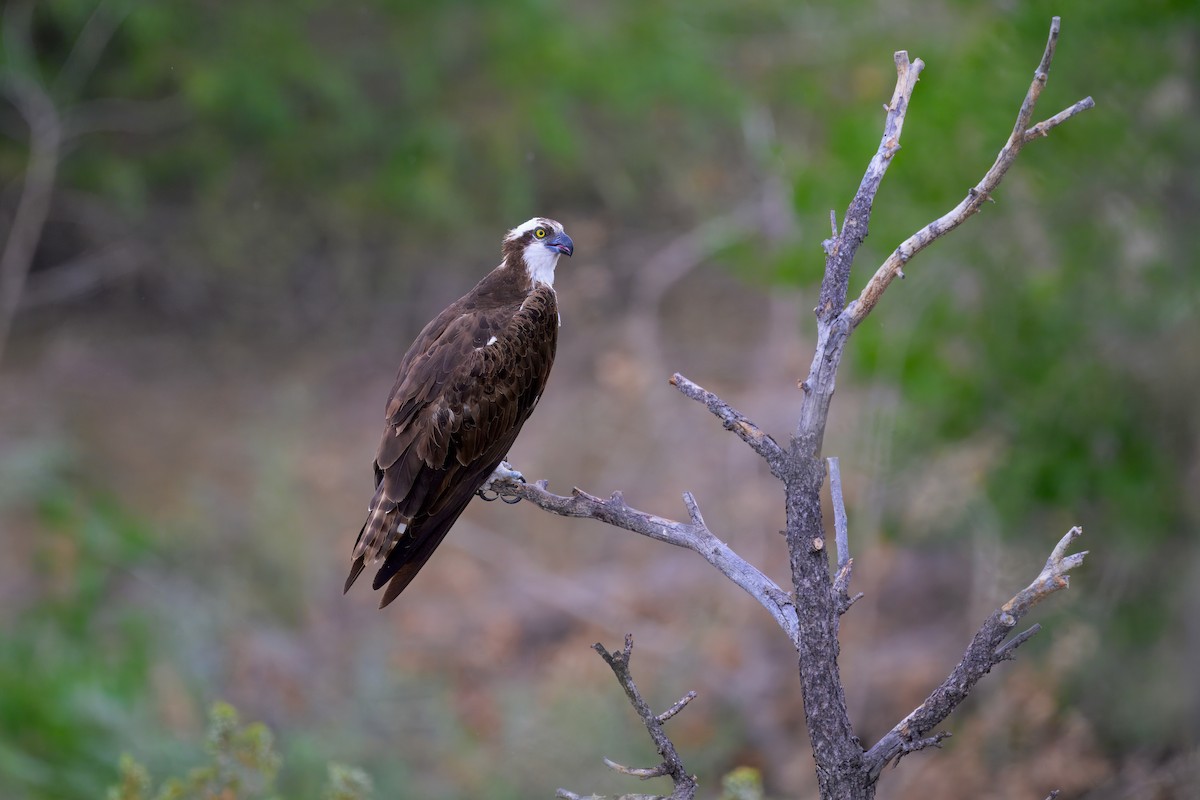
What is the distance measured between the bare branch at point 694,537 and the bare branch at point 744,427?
24cm

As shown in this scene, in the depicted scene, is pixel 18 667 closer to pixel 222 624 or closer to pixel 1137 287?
pixel 222 624

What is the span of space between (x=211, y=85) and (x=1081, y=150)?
7.11 metres

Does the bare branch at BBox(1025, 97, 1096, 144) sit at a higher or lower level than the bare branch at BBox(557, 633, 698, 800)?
higher

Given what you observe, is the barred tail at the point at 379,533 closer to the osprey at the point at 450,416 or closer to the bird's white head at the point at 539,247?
the osprey at the point at 450,416

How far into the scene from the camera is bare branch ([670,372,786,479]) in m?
2.92

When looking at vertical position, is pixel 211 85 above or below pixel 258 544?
above

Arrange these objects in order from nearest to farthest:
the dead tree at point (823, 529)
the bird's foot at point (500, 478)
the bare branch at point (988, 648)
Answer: the bare branch at point (988, 648), the dead tree at point (823, 529), the bird's foot at point (500, 478)

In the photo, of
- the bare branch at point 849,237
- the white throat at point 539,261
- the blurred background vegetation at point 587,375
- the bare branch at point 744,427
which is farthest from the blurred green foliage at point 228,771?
the blurred background vegetation at point 587,375

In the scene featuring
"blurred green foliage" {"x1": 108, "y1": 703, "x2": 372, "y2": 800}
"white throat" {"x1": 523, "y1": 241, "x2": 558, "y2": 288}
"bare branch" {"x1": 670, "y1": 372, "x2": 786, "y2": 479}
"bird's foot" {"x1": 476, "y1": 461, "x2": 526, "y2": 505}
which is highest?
"white throat" {"x1": 523, "y1": 241, "x2": 558, "y2": 288}

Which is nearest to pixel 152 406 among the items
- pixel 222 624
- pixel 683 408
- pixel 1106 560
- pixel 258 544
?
pixel 258 544

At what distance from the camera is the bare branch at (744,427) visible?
2.92 metres

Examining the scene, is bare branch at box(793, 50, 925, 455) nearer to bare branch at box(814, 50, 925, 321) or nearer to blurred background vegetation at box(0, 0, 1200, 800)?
bare branch at box(814, 50, 925, 321)

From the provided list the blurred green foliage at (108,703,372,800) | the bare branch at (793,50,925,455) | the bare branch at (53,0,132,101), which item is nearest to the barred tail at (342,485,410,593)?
Answer: the blurred green foliage at (108,703,372,800)

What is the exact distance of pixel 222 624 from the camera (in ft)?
29.2
